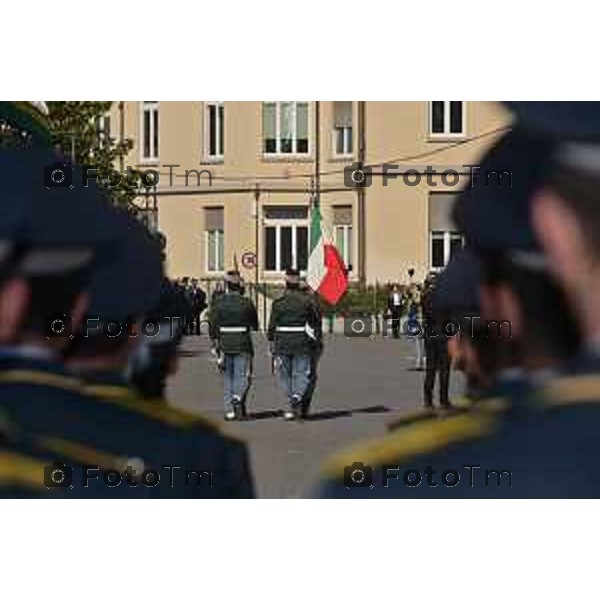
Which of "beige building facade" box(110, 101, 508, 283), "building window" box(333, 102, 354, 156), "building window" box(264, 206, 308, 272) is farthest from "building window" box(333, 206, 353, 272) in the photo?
"building window" box(333, 102, 354, 156)

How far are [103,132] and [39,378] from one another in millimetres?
915

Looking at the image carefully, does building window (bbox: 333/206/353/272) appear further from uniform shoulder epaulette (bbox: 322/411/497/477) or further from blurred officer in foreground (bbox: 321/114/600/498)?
uniform shoulder epaulette (bbox: 322/411/497/477)

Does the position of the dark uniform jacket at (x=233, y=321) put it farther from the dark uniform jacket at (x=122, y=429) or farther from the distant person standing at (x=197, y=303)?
the dark uniform jacket at (x=122, y=429)

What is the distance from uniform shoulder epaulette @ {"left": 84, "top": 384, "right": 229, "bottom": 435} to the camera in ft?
18.2

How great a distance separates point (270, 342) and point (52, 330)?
3.36 feet

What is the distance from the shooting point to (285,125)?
19.0 feet

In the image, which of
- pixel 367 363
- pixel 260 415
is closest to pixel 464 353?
pixel 367 363

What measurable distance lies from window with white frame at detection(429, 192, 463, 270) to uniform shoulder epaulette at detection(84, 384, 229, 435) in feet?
3.28

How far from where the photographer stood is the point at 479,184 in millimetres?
5496

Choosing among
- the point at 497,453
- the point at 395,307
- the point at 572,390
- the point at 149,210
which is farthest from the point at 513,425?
the point at 149,210

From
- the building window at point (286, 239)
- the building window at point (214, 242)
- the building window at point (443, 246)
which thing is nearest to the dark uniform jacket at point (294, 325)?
the building window at point (286, 239)

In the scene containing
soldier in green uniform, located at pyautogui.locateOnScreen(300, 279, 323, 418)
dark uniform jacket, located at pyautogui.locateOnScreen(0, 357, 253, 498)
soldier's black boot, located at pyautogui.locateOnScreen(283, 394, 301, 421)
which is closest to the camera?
dark uniform jacket, located at pyautogui.locateOnScreen(0, 357, 253, 498)

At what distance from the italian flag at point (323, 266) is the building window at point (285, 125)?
262 millimetres
